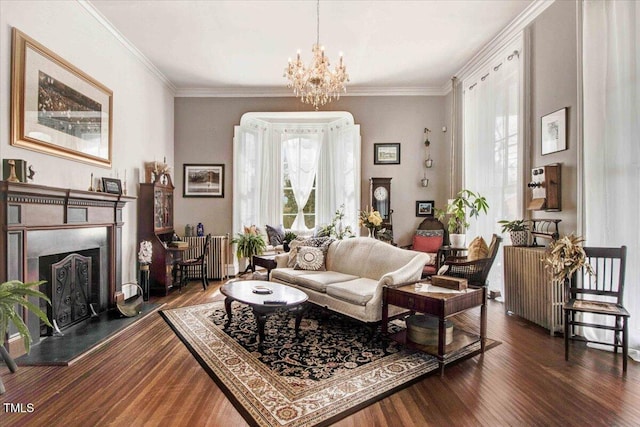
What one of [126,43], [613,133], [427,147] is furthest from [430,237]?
[126,43]

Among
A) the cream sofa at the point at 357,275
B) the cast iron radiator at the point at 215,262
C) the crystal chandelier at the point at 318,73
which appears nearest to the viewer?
the cream sofa at the point at 357,275

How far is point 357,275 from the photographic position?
4137 millimetres

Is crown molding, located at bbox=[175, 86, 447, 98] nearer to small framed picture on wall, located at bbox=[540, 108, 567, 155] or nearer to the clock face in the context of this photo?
the clock face

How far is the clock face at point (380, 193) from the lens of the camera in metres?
6.07

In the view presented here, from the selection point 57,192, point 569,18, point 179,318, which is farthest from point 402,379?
point 569,18

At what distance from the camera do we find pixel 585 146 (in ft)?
10.5

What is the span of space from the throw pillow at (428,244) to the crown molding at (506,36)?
2739mm

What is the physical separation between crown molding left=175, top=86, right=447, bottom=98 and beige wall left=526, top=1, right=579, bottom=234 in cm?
234

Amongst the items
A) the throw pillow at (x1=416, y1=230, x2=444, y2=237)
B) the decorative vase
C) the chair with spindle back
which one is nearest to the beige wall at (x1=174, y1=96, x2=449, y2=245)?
the throw pillow at (x1=416, y1=230, x2=444, y2=237)

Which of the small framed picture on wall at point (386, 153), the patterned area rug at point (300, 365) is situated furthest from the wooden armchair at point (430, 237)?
the patterned area rug at point (300, 365)

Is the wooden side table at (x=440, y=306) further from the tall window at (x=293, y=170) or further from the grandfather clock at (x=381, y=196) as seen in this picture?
the tall window at (x=293, y=170)

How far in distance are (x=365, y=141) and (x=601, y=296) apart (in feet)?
13.8

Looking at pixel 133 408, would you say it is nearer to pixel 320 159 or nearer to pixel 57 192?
pixel 57 192

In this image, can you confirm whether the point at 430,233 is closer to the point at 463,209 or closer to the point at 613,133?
the point at 463,209
